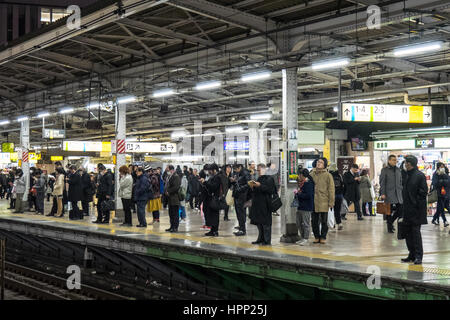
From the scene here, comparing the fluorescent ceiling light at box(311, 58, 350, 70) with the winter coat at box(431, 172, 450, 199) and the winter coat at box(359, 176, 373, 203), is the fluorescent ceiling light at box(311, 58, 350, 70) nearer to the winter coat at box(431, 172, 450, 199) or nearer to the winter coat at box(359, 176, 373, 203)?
the winter coat at box(431, 172, 450, 199)

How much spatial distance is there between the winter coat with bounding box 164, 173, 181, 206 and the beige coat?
153 inches

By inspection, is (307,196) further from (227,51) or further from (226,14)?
(227,51)

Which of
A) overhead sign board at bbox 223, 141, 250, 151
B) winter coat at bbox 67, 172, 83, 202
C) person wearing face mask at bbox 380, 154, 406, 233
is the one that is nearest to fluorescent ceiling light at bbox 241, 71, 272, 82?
person wearing face mask at bbox 380, 154, 406, 233

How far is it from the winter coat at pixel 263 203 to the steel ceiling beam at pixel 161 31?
4722mm

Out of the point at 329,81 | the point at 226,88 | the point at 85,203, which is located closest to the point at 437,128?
the point at 329,81

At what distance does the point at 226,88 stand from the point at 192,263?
1259cm

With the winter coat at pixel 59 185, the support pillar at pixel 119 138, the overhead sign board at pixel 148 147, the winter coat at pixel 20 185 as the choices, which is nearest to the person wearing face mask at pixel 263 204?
the support pillar at pixel 119 138

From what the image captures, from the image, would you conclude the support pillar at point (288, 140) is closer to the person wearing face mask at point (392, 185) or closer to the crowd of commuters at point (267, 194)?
the crowd of commuters at point (267, 194)

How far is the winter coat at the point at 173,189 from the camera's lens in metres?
13.7

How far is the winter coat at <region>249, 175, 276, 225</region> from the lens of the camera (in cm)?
1091

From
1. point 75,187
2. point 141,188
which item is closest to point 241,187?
point 141,188

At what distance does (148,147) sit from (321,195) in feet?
48.8

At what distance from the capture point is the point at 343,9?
11.9 meters
